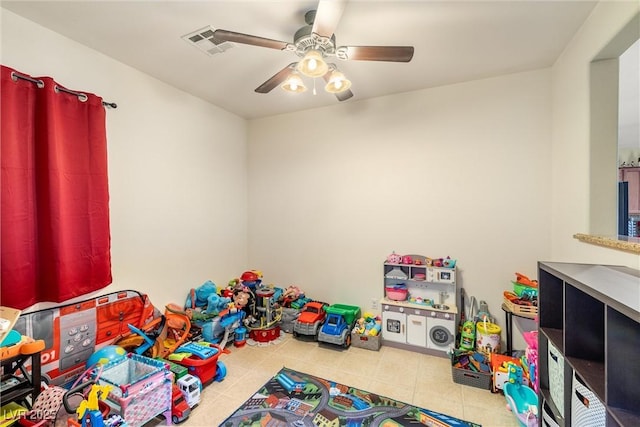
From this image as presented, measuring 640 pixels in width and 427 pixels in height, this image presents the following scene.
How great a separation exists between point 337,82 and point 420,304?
87.0 inches

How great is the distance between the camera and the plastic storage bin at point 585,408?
1043mm

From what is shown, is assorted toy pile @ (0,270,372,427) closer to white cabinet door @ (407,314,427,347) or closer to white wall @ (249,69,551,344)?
white cabinet door @ (407,314,427,347)

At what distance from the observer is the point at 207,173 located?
3.33m

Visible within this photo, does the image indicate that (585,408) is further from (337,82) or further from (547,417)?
(337,82)

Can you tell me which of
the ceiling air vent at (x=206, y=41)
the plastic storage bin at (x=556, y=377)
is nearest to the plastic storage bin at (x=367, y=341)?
the plastic storage bin at (x=556, y=377)

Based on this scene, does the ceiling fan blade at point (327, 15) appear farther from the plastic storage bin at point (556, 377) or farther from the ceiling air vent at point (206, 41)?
the plastic storage bin at point (556, 377)

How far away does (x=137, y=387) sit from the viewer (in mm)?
1676

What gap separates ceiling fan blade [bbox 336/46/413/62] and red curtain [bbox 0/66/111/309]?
6.38 feet

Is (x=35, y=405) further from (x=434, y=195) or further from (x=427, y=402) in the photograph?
(x=434, y=195)

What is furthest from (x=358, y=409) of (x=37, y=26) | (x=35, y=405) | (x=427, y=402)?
(x=37, y=26)

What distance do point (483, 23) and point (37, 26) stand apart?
10.0ft

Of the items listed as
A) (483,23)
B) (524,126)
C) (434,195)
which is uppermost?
(483,23)

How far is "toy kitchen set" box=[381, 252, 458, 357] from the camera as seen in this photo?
270 cm

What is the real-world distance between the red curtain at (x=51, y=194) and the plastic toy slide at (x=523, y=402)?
312cm
